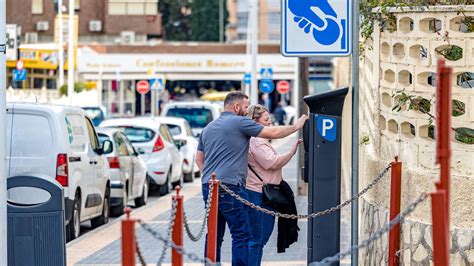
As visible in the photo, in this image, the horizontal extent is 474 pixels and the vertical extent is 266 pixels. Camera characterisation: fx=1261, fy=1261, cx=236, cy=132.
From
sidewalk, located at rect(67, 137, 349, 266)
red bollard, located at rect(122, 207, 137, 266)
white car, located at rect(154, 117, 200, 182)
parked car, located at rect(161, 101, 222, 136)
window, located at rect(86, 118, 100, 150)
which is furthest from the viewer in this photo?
parked car, located at rect(161, 101, 222, 136)

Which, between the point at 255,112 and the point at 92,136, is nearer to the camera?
the point at 255,112

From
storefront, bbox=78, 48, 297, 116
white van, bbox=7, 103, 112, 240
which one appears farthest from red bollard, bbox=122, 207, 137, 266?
storefront, bbox=78, 48, 297, 116

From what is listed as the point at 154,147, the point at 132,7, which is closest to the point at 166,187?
the point at 154,147

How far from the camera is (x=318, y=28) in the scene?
32.5 ft

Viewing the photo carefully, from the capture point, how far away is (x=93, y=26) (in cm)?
6281

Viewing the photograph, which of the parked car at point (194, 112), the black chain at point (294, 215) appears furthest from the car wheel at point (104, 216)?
the parked car at point (194, 112)

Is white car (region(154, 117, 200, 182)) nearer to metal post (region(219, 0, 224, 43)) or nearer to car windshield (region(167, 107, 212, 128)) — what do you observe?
car windshield (region(167, 107, 212, 128))

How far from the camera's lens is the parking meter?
399 inches

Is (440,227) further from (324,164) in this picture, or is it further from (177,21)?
(177,21)

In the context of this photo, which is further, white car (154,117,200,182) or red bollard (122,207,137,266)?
white car (154,117,200,182)

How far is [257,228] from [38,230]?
2.29 m

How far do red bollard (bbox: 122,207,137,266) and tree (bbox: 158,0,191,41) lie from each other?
85779 mm

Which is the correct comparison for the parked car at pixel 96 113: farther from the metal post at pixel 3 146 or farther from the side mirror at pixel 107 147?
the metal post at pixel 3 146

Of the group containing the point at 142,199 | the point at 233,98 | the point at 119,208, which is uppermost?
the point at 233,98
